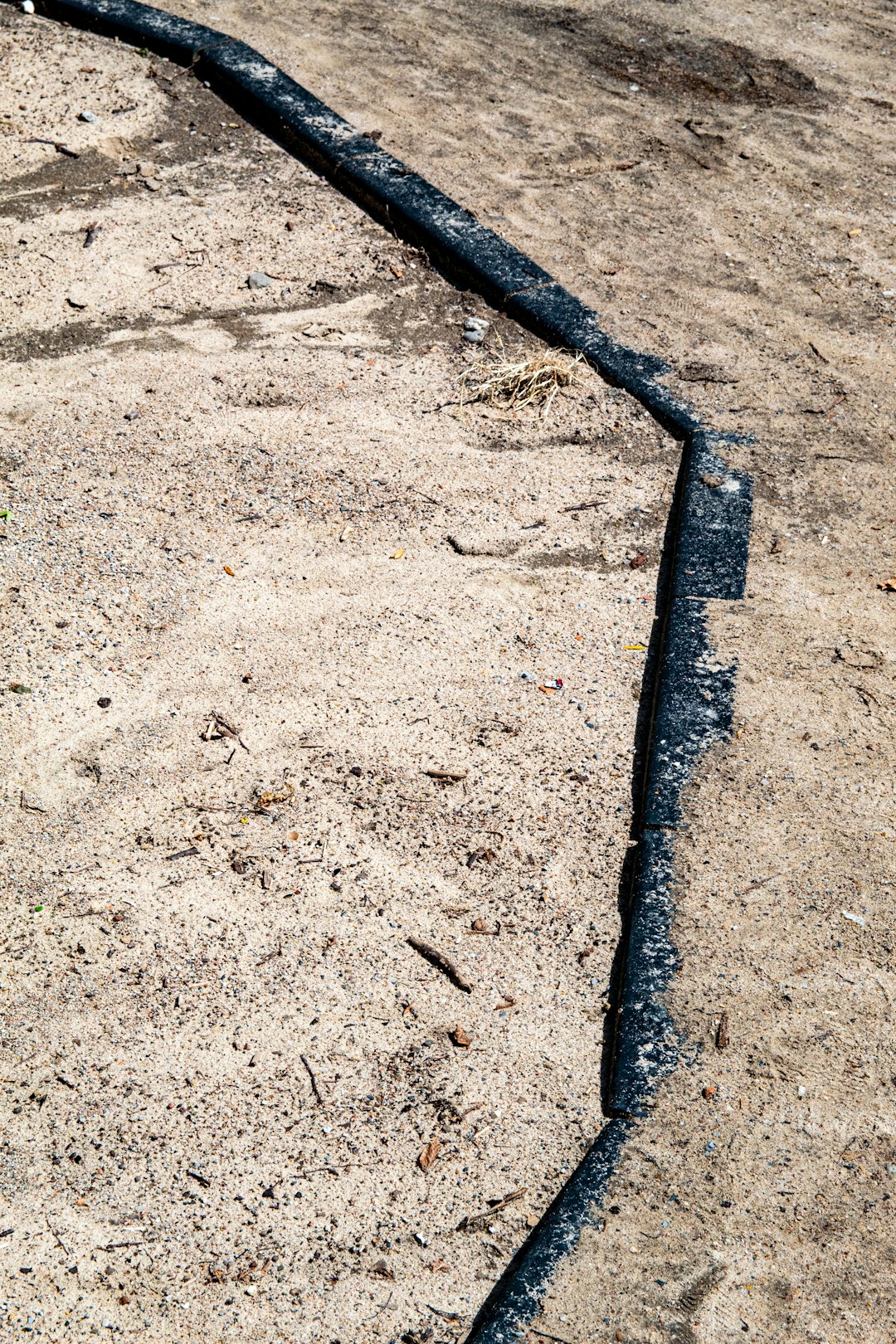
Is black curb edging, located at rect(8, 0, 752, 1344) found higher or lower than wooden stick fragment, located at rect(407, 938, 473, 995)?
higher

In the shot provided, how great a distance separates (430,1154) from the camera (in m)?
2.38

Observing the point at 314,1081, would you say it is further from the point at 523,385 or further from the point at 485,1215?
the point at 523,385

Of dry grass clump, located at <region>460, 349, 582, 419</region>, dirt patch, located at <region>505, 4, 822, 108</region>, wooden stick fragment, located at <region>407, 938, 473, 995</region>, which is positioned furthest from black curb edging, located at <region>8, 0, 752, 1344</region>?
dirt patch, located at <region>505, 4, 822, 108</region>

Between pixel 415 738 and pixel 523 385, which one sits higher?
pixel 523 385

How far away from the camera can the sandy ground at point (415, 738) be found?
2.28m

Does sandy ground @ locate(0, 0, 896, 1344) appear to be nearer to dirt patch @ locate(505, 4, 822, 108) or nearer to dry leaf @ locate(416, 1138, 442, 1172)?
dry leaf @ locate(416, 1138, 442, 1172)

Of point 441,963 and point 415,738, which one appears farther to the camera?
point 415,738

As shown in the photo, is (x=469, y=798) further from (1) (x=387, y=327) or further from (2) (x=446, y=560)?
(1) (x=387, y=327)

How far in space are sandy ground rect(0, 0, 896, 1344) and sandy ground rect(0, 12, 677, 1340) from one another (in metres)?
0.01

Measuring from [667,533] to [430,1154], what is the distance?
6.67ft

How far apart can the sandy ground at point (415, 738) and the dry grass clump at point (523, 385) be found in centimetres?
12

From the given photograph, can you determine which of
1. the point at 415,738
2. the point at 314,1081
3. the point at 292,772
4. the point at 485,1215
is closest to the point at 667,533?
the point at 415,738

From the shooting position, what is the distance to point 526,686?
3.27 metres

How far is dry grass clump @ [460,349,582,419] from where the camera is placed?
13.7ft
